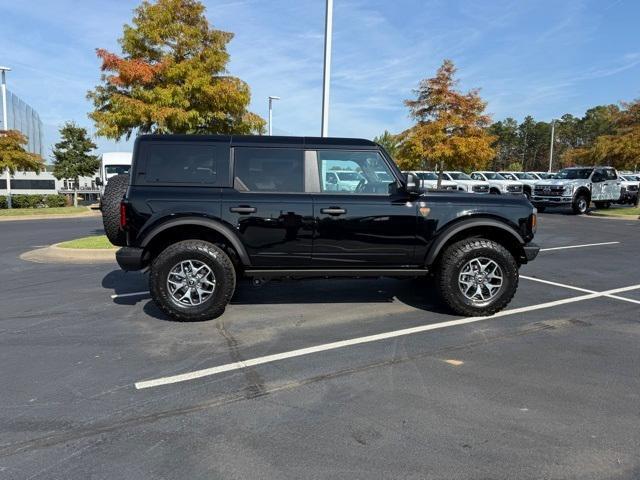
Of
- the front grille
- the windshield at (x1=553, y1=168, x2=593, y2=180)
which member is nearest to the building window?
the front grille

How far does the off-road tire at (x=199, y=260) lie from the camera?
17.1 feet

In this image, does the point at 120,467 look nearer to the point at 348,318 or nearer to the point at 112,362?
the point at 112,362

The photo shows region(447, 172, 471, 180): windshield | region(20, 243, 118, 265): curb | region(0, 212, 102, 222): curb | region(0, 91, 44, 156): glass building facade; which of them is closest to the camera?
region(20, 243, 118, 265): curb

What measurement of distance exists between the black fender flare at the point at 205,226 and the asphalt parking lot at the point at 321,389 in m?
0.84

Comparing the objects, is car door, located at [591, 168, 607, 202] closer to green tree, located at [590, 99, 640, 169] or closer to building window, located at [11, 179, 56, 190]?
green tree, located at [590, 99, 640, 169]

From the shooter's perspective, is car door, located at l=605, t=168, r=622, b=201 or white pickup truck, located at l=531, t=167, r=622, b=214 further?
car door, located at l=605, t=168, r=622, b=201

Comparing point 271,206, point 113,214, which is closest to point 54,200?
point 113,214

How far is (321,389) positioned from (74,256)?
7.71m

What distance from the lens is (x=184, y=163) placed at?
537 cm

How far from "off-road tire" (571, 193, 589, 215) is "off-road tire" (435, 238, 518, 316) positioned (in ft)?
63.3

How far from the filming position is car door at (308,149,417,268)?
17.5 ft

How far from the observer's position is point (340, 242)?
539 cm

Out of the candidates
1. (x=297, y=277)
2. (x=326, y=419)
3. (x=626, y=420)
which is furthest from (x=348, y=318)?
(x=626, y=420)

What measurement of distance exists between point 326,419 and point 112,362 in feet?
6.76
